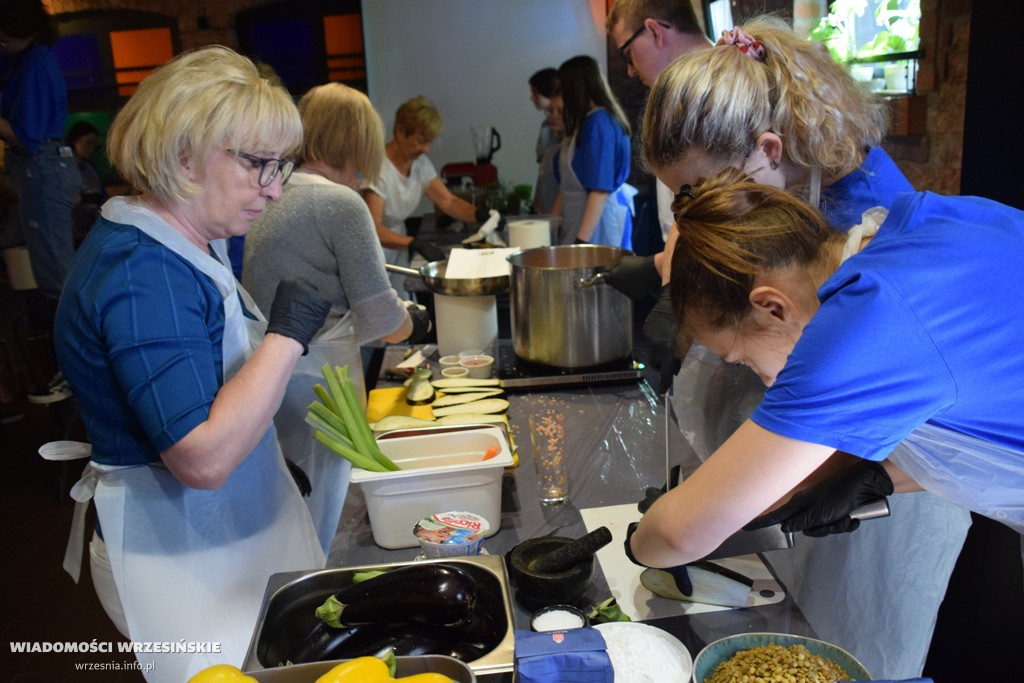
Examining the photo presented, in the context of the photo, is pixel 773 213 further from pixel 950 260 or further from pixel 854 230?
pixel 950 260

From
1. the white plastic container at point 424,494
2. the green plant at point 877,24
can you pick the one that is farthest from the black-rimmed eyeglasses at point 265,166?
the green plant at point 877,24

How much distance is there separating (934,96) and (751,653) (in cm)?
257

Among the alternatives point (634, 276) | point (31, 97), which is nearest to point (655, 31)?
Result: point (634, 276)

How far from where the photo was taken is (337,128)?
2496 millimetres

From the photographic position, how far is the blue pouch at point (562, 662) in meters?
0.87

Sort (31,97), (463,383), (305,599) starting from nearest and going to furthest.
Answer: (305,599) < (463,383) < (31,97)

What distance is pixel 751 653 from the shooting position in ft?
3.40

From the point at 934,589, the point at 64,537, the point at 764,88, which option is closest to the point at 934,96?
the point at 764,88

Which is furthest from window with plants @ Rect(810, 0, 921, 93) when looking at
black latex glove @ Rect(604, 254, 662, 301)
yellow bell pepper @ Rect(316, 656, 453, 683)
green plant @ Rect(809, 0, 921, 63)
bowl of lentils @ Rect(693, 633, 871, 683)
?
yellow bell pepper @ Rect(316, 656, 453, 683)

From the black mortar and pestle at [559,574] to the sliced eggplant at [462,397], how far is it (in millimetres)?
986

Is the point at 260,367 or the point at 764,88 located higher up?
the point at 764,88

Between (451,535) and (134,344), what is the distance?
583 mm

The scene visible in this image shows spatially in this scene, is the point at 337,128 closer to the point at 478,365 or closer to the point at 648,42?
the point at 478,365

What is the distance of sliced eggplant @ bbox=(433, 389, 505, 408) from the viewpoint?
225 cm
